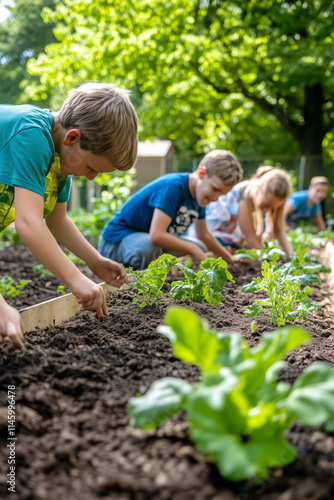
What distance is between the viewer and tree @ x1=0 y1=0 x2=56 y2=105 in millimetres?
20125

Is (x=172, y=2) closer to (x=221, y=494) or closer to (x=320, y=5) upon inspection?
(x=320, y=5)

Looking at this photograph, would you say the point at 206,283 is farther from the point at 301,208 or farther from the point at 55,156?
the point at 301,208


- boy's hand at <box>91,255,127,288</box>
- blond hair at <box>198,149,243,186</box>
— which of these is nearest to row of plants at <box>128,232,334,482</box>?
boy's hand at <box>91,255,127,288</box>

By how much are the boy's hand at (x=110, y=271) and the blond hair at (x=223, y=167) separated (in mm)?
1603

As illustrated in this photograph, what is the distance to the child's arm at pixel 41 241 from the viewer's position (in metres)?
2.04

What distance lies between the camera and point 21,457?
4.25ft

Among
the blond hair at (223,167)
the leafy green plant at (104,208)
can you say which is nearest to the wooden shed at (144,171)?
the leafy green plant at (104,208)

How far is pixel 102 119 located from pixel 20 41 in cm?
2253

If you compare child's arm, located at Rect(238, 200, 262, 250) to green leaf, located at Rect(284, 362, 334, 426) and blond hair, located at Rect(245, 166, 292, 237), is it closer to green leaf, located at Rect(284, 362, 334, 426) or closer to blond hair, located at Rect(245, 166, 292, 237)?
blond hair, located at Rect(245, 166, 292, 237)

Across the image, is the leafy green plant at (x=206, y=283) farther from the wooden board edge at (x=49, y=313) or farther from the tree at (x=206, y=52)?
the tree at (x=206, y=52)

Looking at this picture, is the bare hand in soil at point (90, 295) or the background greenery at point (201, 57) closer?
the bare hand in soil at point (90, 295)

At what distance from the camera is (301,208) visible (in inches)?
420

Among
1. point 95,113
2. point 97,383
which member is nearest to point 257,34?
point 95,113

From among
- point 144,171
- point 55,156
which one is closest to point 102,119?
point 55,156
